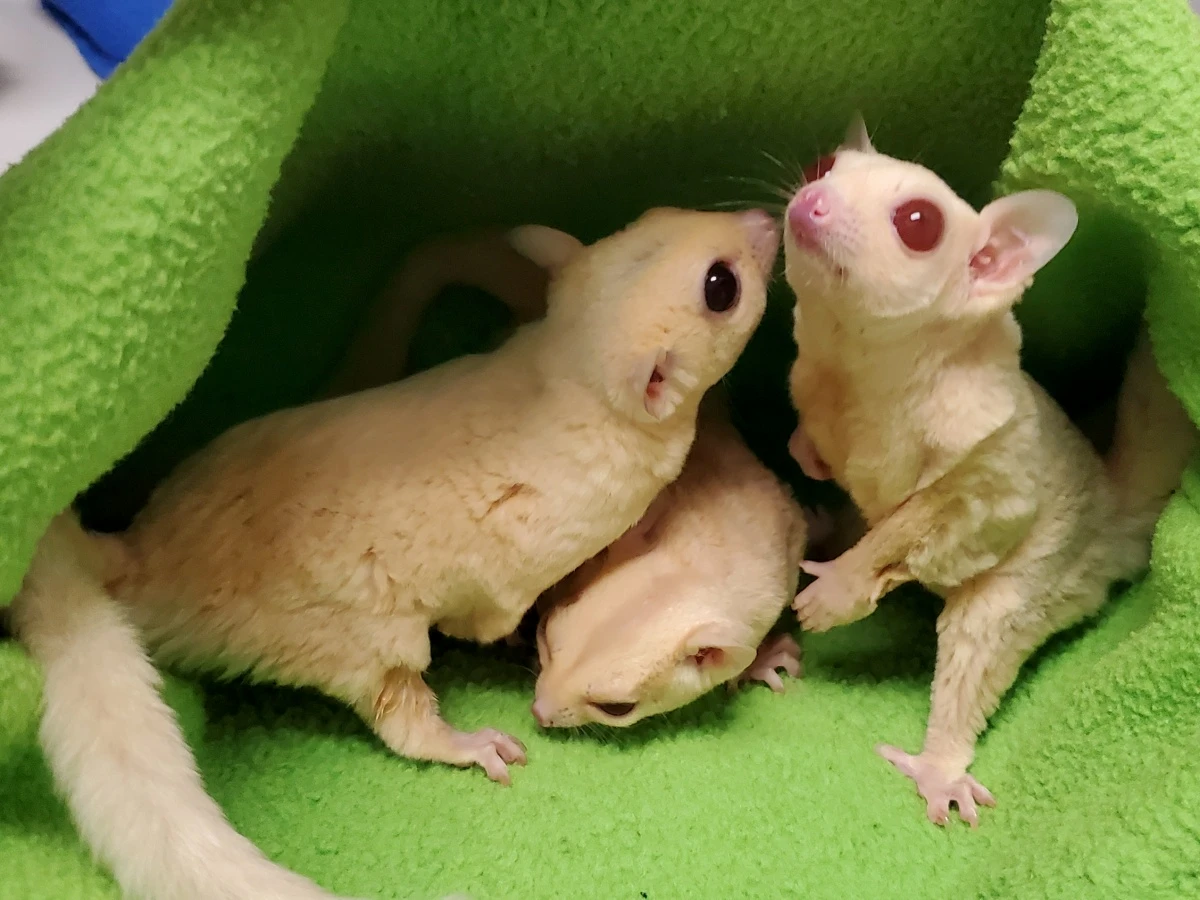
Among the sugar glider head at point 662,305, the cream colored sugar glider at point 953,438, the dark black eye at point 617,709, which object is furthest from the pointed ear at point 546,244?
the dark black eye at point 617,709

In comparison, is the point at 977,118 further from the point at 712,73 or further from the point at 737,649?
the point at 737,649

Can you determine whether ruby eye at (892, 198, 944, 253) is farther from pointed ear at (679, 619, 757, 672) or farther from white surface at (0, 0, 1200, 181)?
white surface at (0, 0, 1200, 181)

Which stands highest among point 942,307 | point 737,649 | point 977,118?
point 977,118

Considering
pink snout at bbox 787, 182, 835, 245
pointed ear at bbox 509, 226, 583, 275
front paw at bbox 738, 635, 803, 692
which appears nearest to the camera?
pink snout at bbox 787, 182, 835, 245

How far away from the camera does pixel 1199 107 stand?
0.92 metres

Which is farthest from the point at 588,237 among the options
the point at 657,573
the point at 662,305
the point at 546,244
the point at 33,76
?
the point at 33,76

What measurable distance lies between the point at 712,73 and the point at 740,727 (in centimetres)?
74

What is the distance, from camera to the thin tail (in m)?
1.33

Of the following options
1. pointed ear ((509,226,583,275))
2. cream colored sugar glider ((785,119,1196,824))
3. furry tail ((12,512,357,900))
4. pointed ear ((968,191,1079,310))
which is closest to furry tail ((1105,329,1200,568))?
cream colored sugar glider ((785,119,1196,824))

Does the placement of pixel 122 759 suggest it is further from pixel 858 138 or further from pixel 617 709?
pixel 858 138

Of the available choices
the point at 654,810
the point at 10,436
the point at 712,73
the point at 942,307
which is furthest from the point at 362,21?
the point at 654,810

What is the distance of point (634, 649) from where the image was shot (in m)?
1.17

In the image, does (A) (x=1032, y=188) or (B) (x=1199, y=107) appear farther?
(A) (x=1032, y=188)

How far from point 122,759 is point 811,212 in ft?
2.43
